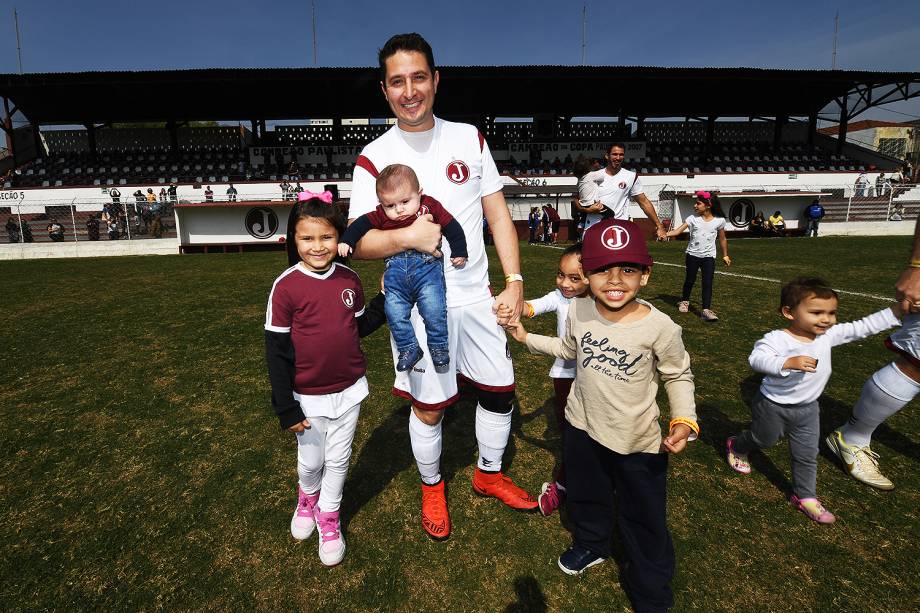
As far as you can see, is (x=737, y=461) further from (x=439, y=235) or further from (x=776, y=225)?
(x=776, y=225)

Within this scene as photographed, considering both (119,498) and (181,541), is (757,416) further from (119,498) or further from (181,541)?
(119,498)

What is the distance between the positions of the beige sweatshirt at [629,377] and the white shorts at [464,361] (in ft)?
1.35

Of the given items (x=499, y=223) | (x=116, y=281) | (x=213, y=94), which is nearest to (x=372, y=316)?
(x=499, y=223)

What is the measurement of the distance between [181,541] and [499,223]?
84.2 inches

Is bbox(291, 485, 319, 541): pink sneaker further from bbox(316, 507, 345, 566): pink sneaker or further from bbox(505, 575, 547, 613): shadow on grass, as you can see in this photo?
bbox(505, 575, 547, 613): shadow on grass

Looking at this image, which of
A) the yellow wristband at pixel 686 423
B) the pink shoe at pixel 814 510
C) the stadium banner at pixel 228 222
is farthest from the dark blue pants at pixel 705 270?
the stadium banner at pixel 228 222

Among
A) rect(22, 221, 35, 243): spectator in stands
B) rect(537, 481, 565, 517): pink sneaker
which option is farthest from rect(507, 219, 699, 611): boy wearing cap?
rect(22, 221, 35, 243): spectator in stands

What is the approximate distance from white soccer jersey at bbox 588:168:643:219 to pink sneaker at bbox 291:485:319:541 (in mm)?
4499

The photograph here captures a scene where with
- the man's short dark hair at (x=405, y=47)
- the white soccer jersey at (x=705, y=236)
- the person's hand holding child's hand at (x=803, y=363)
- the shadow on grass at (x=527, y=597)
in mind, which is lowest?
the shadow on grass at (x=527, y=597)

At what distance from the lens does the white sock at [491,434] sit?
7.54 ft

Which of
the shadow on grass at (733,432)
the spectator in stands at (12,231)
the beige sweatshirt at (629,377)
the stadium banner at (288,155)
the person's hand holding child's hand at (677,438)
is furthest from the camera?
the stadium banner at (288,155)

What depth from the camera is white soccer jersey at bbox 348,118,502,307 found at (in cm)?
198

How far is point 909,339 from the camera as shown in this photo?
7.98 feet

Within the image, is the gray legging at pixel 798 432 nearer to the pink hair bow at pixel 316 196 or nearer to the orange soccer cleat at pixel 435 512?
the orange soccer cleat at pixel 435 512
